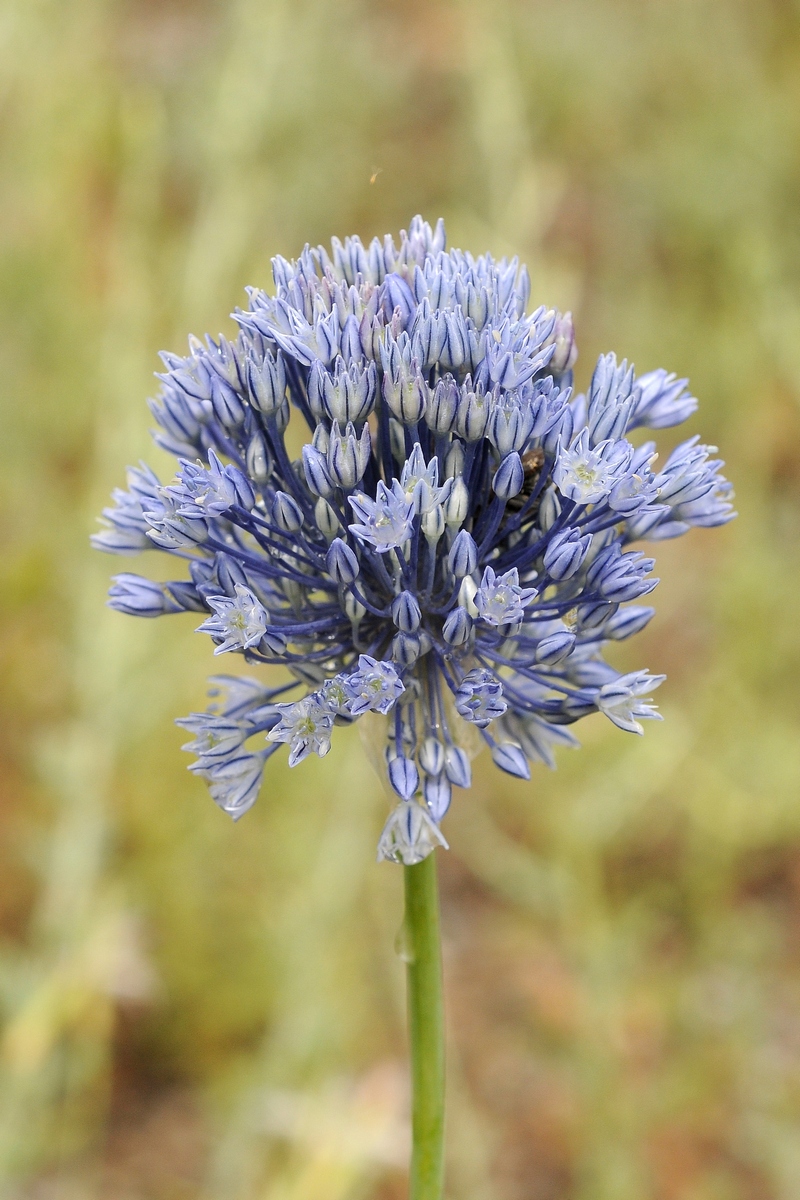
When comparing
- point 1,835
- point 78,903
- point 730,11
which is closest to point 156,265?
point 1,835

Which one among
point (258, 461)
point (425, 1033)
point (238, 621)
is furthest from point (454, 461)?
point (425, 1033)

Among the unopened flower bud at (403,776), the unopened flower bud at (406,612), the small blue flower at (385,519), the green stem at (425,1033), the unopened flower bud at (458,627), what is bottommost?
the green stem at (425,1033)

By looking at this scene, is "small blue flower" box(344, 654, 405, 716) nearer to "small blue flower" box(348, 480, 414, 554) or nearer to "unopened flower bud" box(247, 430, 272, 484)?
"small blue flower" box(348, 480, 414, 554)

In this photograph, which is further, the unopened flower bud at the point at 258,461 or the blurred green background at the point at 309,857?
the blurred green background at the point at 309,857

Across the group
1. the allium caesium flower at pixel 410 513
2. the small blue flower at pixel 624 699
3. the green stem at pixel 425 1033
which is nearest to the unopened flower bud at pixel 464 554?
the allium caesium flower at pixel 410 513

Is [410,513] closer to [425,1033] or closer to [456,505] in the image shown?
[456,505]

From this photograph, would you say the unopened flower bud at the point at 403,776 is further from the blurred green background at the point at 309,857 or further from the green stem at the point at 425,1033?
the blurred green background at the point at 309,857
